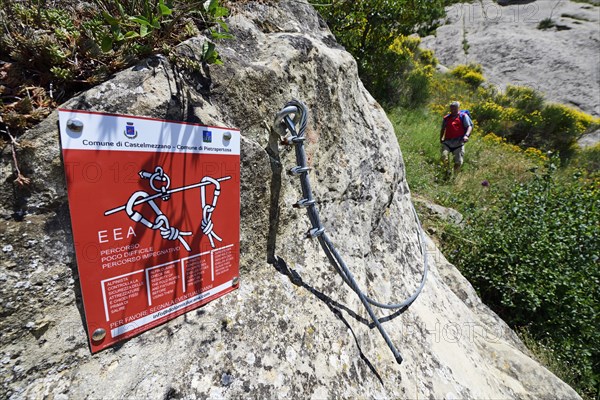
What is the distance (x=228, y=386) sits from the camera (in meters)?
0.95

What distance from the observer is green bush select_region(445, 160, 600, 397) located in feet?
8.96

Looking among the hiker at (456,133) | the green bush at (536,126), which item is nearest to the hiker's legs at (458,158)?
the hiker at (456,133)

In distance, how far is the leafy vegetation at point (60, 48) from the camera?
796 millimetres

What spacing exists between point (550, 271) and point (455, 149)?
12.5ft

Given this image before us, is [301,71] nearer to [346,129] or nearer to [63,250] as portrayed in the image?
[346,129]

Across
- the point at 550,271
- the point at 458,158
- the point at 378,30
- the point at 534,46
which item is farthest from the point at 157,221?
the point at 534,46

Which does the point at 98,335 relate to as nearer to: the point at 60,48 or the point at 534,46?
the point at 60,48

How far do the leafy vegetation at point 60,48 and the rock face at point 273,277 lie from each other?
6 cm

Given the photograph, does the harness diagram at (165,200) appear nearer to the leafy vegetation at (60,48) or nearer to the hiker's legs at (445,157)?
the leafy vegetation at (60,48)

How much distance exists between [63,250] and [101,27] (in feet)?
2.32

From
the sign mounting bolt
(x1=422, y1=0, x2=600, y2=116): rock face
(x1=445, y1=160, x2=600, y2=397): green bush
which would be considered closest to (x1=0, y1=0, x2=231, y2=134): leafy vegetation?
the sign mounting bolt

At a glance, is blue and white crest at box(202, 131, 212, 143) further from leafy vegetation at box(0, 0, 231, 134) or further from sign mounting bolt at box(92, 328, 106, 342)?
sign mounting bolt at box(92, 328, 106, 342)

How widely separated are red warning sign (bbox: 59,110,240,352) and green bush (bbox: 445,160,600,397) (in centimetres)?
314

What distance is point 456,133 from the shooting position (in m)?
5.95
